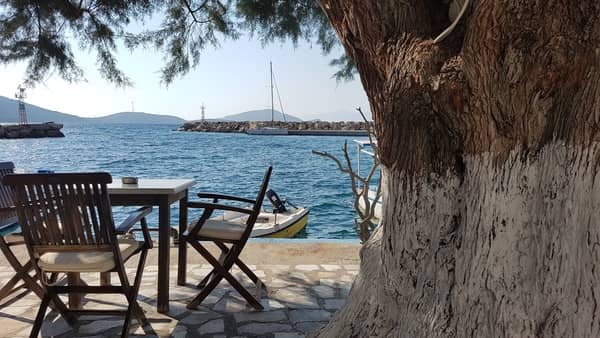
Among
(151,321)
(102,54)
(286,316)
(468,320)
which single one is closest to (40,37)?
(102,54)

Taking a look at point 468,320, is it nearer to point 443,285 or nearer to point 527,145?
point 443,285

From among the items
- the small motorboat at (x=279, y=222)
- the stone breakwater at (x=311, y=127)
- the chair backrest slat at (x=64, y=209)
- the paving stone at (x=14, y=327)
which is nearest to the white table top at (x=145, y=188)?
the chair backrest slat at (x=64, y=209)

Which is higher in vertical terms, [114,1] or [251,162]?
[114,1]

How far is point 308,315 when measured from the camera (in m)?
2.58

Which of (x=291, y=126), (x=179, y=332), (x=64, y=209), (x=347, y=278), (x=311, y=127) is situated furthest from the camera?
(x=291, y=126)

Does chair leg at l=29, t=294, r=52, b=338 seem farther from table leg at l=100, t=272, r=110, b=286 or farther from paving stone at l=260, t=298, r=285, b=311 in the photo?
paving stone at l=260, t=298, r=285, b=311

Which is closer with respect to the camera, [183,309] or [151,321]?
[151,321]

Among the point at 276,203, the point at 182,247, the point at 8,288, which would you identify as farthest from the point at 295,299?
the point at 276,203

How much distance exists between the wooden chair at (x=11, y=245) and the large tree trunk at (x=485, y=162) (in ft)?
6.55

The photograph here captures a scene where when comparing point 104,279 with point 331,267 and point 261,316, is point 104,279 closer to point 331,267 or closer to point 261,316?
point 261,316

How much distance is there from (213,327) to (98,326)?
24.9 inches

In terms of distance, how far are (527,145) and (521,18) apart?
13.0 inches

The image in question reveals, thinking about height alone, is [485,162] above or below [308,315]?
above

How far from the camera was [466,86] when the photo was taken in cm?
121
